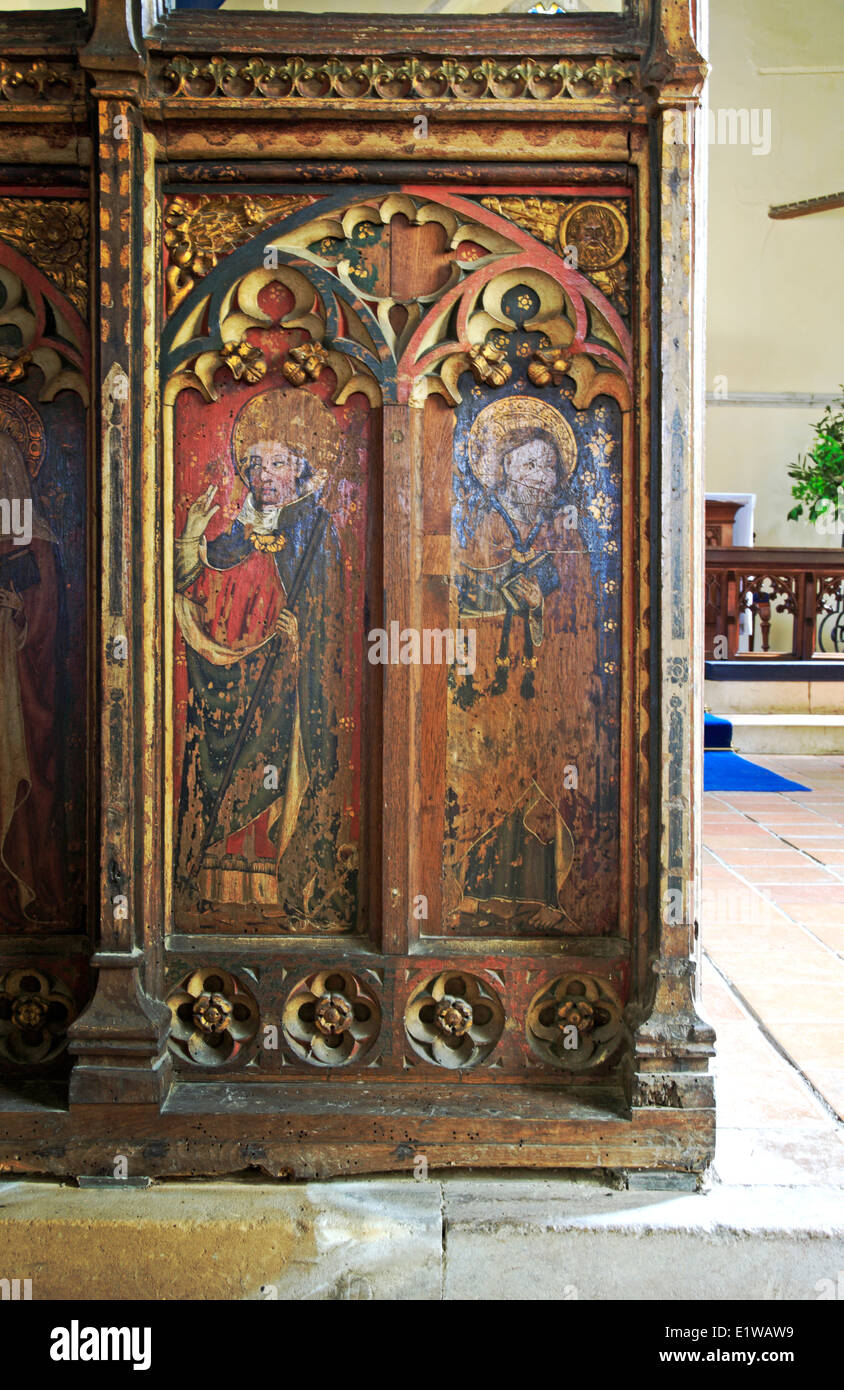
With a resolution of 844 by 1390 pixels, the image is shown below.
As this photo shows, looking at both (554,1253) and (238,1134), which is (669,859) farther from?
(238,1134)

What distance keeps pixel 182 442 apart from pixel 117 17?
2.63ft

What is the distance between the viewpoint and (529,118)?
2.12 metres

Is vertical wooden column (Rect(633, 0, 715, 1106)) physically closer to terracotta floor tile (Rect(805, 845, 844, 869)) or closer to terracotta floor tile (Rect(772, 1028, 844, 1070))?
terracotta floor tile (Rect(772, 1028, 844, 1070))

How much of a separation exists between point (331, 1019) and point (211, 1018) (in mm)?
255

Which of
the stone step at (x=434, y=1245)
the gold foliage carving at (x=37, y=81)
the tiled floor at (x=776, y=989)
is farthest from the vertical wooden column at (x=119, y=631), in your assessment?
the tiled floor at (x=776, y=989)

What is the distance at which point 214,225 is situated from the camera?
219cm

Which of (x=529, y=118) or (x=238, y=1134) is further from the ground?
(x=529, y=118)

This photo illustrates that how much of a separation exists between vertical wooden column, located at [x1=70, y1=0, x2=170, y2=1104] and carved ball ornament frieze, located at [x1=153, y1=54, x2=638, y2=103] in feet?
0.56

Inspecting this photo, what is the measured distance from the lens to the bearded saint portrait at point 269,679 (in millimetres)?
2252

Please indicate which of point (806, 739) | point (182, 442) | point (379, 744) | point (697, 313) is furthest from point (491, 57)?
point (806, 739)

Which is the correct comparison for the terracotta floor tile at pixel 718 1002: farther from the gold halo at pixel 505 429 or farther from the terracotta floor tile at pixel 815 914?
the gold halo at pixel 505 429

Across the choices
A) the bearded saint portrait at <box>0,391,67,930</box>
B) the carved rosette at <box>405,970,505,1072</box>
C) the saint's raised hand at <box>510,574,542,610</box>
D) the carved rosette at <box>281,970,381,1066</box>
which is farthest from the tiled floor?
the bearded saint portrait at <box>0,391,67,930</box>

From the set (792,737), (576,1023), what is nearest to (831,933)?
(576,1023)

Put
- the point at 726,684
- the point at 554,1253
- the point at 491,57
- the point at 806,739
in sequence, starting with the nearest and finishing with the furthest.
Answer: the point at 554,1253 < the point at 491,57 < the point at 806,739 < the point at 726,684
